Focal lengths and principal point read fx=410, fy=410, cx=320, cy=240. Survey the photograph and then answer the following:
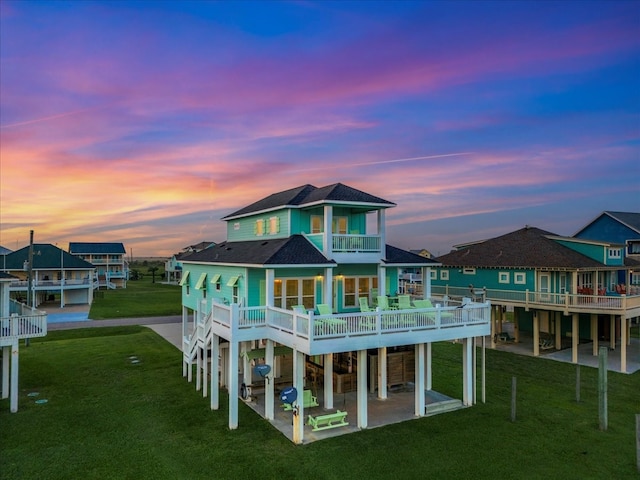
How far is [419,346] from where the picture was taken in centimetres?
1543

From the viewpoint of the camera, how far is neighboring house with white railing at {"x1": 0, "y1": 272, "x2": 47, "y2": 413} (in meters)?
15.9

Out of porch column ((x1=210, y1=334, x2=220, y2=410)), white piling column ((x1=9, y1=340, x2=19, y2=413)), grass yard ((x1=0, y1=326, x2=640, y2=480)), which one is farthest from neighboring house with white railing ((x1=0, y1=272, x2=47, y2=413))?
porch column ((x1=210, y1=334, x2=220, y2=410))

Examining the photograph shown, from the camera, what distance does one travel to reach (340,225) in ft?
63.8

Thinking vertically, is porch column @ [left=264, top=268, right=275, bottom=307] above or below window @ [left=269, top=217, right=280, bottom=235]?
below

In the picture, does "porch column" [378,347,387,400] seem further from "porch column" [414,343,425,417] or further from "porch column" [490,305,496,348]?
"porch column" [490,305,496,348]

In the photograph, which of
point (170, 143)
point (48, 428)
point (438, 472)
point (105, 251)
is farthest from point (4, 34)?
point (105, 251)

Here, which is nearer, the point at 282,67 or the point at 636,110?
the point at 282,67

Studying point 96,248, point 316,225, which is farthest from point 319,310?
point 96,248

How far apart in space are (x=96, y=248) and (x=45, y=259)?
75.9 feet

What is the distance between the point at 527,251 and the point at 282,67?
811 inches

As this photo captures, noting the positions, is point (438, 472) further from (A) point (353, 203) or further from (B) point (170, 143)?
(B) point (170, 143)

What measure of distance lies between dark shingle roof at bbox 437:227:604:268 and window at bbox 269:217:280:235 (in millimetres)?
16945

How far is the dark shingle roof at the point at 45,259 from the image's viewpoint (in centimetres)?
5041

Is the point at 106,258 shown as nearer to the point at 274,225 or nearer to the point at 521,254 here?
the point at 274,225
